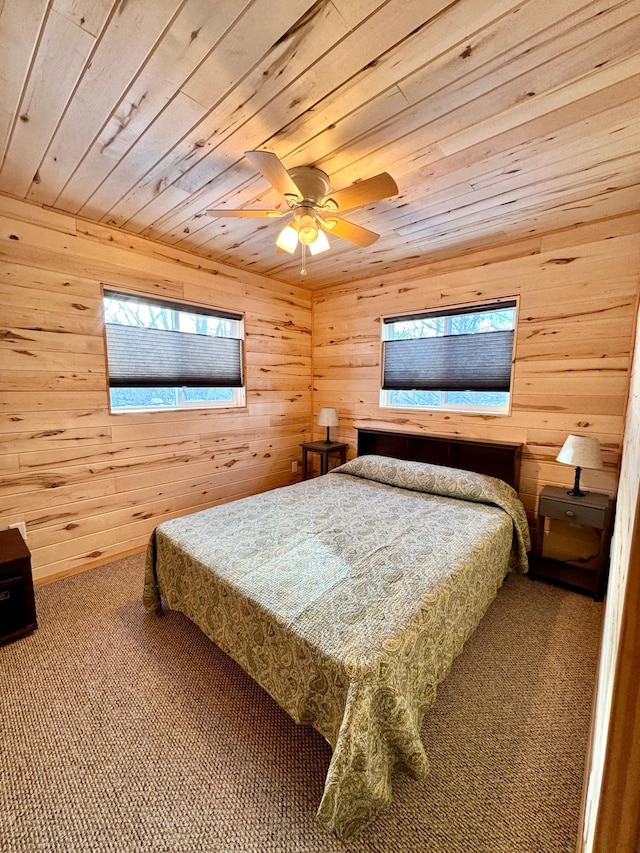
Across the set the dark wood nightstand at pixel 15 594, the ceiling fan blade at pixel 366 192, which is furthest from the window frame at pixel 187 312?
the ceiling fan blade at pixel 366 192

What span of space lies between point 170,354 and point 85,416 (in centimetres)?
82

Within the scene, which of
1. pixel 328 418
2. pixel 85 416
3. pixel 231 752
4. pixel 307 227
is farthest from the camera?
pixel 328 418

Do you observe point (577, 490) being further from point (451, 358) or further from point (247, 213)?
point (247, 213)

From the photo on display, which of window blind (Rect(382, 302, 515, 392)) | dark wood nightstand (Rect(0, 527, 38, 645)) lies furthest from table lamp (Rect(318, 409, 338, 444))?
dark wood nightstand (Rect(0, 527, 38, 645))

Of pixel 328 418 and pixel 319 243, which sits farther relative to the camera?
pixel 328 418

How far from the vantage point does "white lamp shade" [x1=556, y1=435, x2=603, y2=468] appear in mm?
2172

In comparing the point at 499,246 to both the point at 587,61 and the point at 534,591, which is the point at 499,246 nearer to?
the point at 587,61

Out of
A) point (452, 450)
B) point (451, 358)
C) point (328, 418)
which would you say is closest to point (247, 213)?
point (451, 358)

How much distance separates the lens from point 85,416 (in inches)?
98.5

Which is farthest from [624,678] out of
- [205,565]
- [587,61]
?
[587,61]

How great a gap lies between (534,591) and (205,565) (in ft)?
7.14

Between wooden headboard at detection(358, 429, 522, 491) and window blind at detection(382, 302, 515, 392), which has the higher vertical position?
window blind at detection(382, 302, 515, 392)

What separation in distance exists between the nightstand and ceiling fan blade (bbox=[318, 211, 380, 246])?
6.69 feet

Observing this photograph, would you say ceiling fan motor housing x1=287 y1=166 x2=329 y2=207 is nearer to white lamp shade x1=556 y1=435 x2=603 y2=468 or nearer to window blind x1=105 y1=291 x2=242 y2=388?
window blind x1=105 y1=291 x2=242 y2=388
